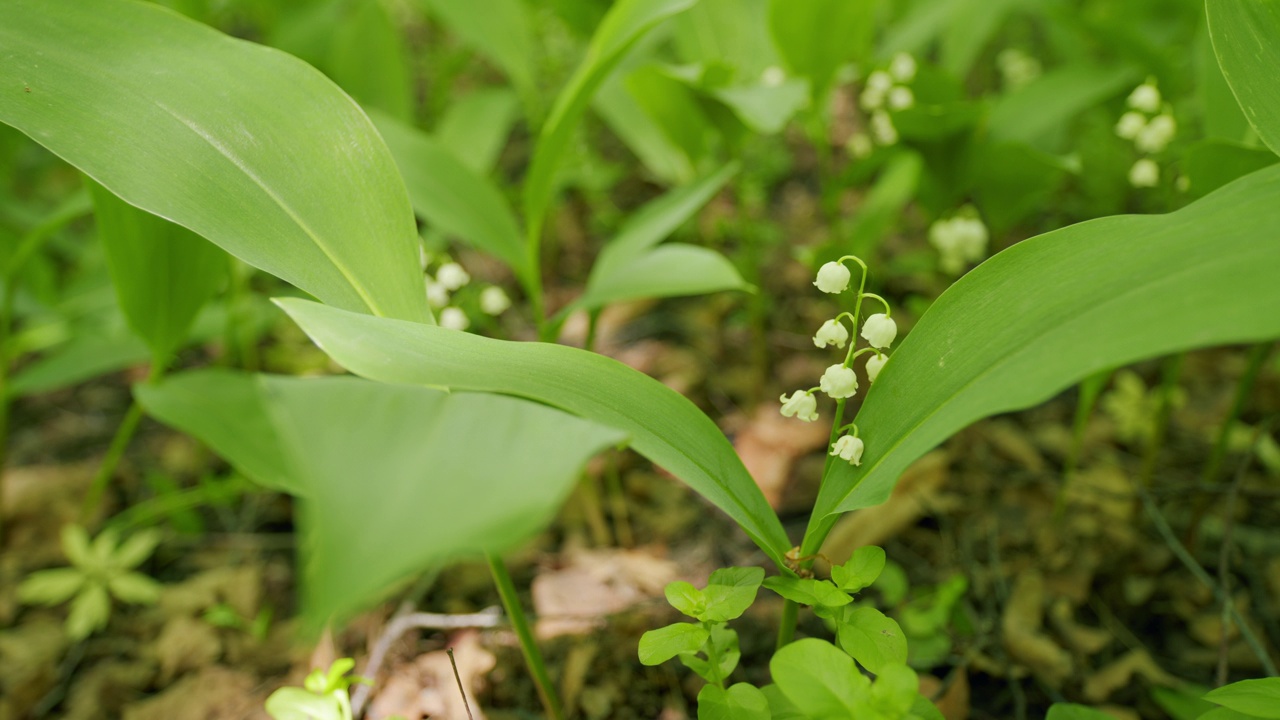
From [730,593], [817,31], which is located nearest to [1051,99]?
[817,31]

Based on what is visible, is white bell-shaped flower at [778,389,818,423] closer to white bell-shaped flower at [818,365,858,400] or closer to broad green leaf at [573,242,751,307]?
white bell-shaped flower at [818,365,858,400]

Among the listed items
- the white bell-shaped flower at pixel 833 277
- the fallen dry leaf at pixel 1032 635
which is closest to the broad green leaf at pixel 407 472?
the white bell-shaped flower at pixel 833 277

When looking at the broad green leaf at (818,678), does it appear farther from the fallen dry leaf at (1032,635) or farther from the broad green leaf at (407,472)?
the fallen dry leaf at (1032,635)

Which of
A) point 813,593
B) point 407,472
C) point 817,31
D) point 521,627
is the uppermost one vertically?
point 817,31

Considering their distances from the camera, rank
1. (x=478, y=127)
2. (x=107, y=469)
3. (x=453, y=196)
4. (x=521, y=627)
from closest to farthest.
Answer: (x=521, y=627)
(x=453, y=196)
(x=107, y=469)
(x=478, y=127)

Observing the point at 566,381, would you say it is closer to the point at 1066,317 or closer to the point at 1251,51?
the point at 1066,317

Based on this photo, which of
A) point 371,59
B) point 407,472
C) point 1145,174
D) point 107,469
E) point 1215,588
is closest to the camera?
point 407,472

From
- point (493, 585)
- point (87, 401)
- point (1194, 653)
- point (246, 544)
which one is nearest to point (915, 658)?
point (1194, 653)
